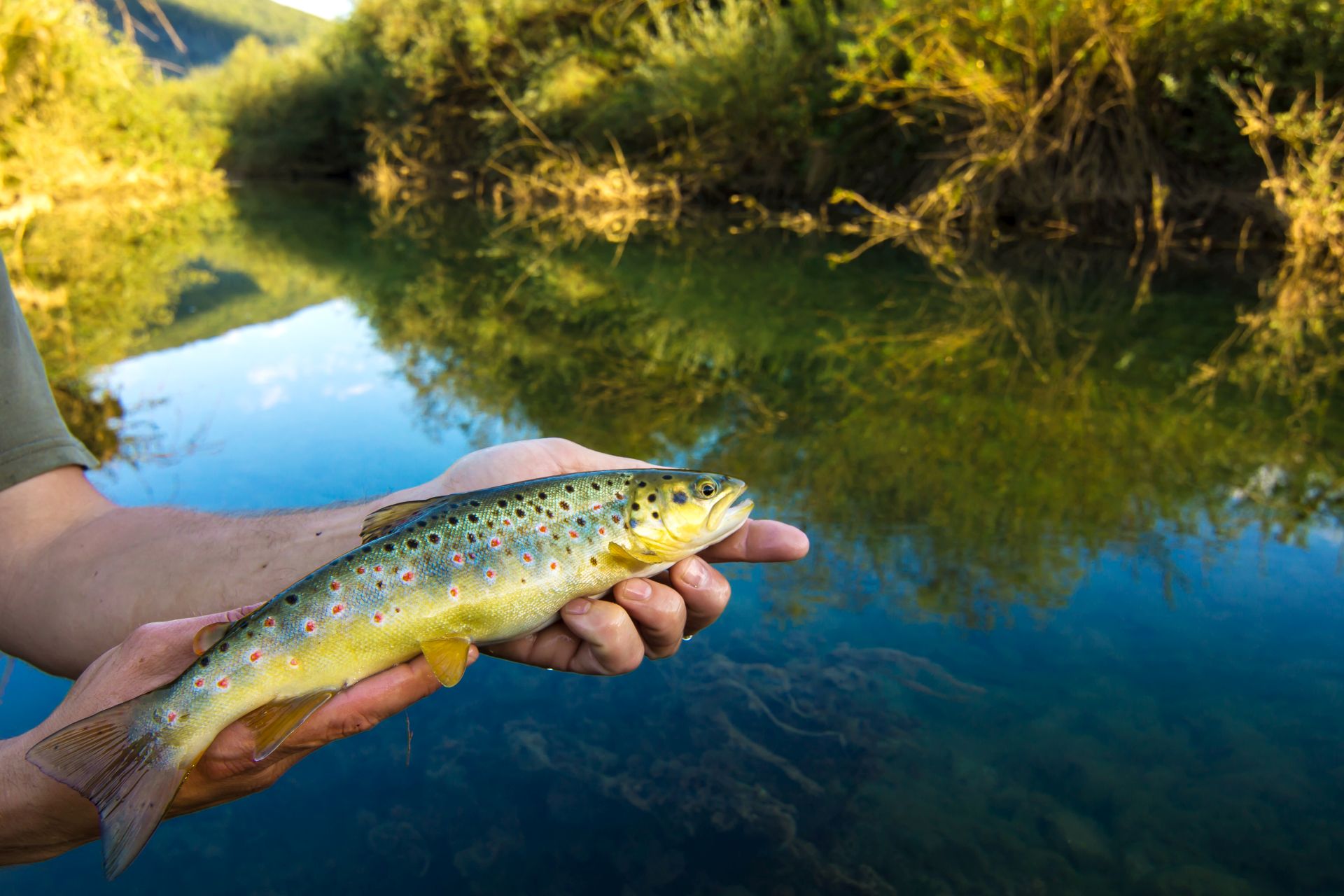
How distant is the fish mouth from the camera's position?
2.62 meters

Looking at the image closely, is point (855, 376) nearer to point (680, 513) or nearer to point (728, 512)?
point (728, 512)

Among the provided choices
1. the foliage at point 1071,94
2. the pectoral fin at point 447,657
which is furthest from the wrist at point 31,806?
the foliage at point 1071,94

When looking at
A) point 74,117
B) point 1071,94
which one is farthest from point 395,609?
point 74,117

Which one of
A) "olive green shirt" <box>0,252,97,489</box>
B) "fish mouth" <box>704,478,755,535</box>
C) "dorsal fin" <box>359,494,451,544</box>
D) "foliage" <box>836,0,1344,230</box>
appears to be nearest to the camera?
"dorsal fin" <box>359,494,451,544</box>

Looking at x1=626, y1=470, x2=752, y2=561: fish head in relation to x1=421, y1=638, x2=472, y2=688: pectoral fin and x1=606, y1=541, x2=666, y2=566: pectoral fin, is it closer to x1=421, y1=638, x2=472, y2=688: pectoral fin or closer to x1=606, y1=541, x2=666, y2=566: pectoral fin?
x1=606, y1=541, x2=666, y2=566: pectoral fin

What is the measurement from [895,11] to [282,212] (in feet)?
66.1

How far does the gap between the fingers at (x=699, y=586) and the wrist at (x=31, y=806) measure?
1622 mm

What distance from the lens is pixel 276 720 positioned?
90.0 inches

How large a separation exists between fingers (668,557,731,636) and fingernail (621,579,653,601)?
0.13 m

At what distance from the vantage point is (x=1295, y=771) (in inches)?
147

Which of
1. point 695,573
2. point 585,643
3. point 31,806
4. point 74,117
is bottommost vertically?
point 31,806

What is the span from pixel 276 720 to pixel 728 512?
130cm

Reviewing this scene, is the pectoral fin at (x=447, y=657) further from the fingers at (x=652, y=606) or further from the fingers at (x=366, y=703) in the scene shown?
the fingers at (x=652, y=606)

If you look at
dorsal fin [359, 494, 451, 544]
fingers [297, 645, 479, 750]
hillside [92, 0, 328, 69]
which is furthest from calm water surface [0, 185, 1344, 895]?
hillside [92, 0, 328, 69]
